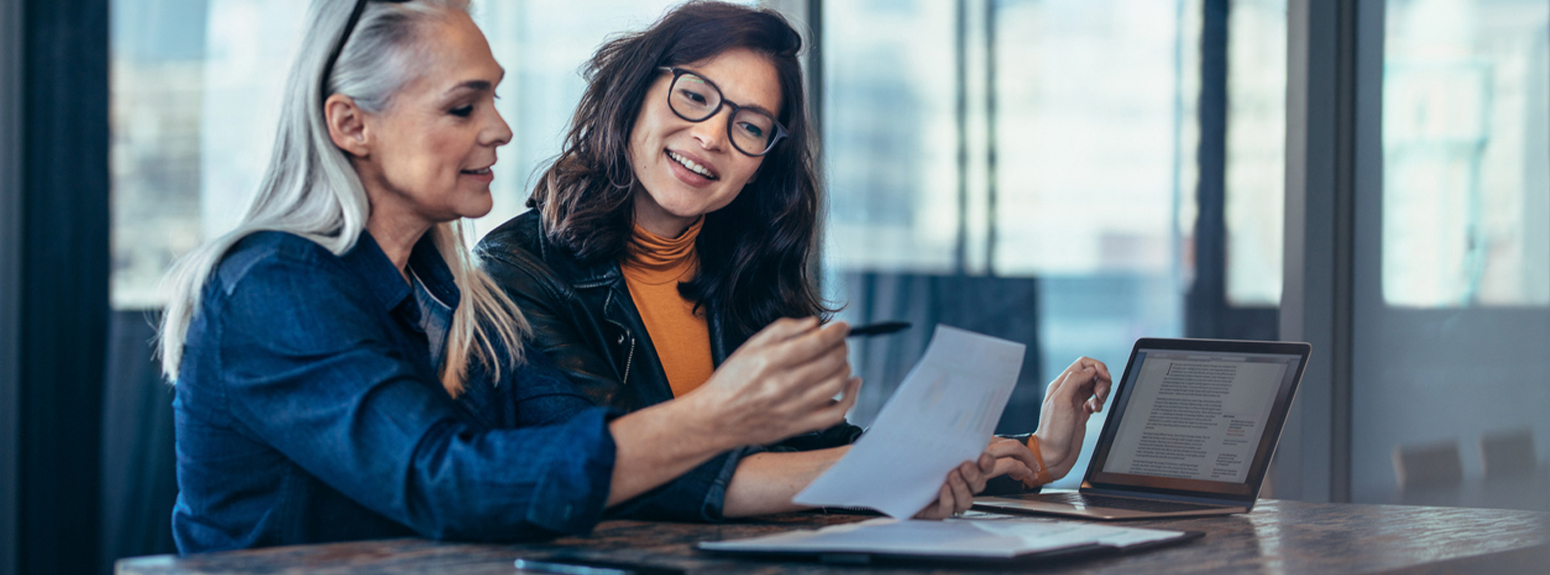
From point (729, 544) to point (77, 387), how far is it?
181 centimetres

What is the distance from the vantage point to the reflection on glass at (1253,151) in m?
3.57

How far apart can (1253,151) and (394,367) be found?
330 centimetres

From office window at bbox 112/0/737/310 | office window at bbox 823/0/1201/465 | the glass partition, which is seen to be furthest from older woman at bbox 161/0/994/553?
office window at bbox 823/0/1201/465

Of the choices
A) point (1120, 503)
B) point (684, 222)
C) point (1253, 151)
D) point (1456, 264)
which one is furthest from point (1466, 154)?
point (684, 222)

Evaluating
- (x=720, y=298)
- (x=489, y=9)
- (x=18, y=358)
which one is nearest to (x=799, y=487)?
(x=720, y=298)

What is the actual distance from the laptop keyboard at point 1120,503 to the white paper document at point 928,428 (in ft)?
1.20

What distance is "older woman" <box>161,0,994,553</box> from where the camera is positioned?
1.04 m

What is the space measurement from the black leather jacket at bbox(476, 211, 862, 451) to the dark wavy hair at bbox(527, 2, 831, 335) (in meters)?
0.03

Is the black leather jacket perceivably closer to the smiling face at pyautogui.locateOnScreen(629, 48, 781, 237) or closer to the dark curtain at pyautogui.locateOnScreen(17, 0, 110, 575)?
the smiling face at pyautogui.locateOnScreen(629, 48, 781, 237)

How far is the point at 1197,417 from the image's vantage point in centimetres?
158

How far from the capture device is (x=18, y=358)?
2180 millimetres

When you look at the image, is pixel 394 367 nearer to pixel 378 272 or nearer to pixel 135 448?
pixel 378 272

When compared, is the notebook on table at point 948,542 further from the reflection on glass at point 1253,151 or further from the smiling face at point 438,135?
the reflection on glass at point 1253,151

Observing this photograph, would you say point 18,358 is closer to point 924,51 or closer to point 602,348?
point 602,348
